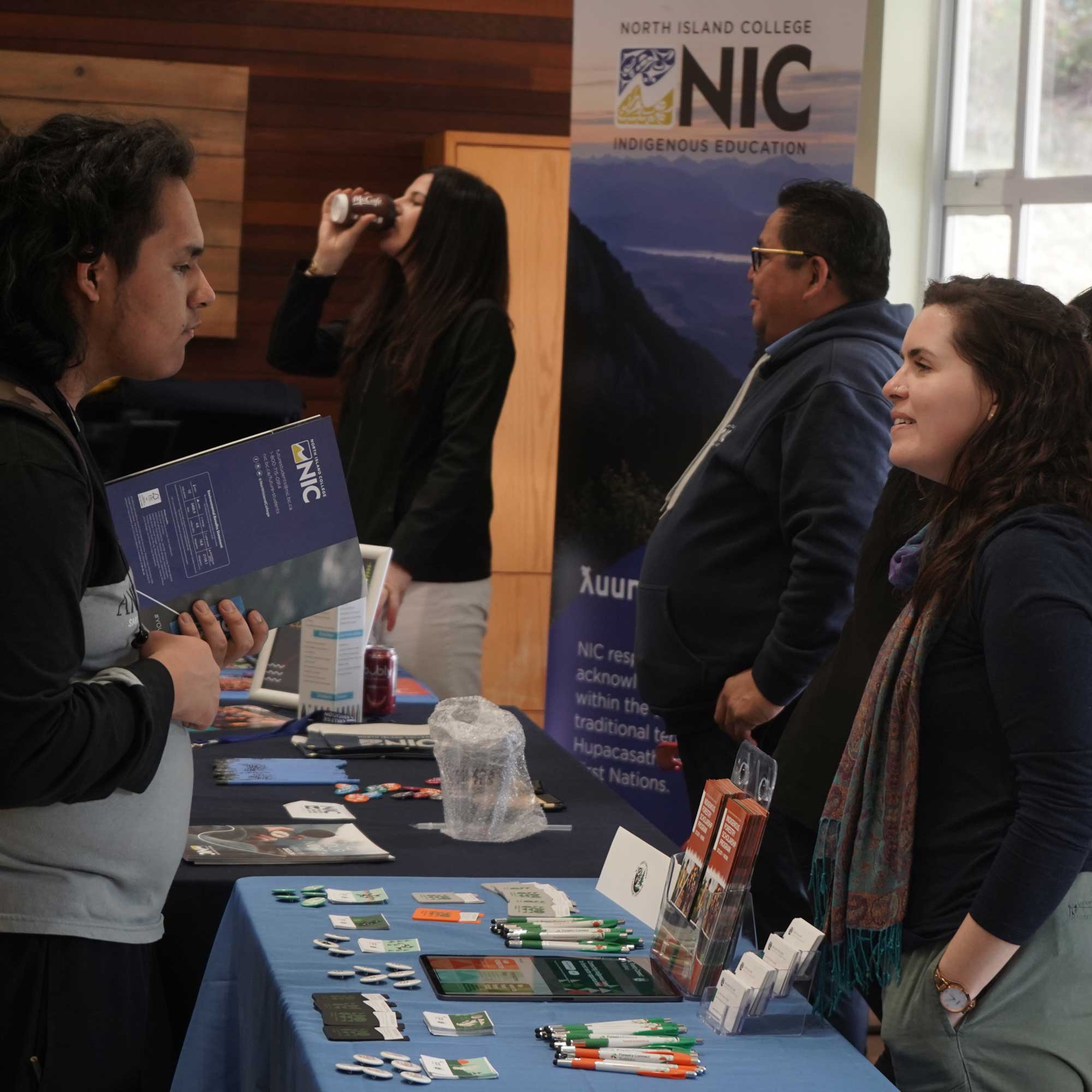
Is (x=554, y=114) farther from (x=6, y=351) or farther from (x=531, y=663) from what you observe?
(x=6, y=351)

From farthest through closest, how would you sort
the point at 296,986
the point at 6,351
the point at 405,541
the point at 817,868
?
the point at 405,541 < the point at 817,868 < the point at 296,986 < the point at 6,351

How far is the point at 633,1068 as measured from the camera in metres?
1.22

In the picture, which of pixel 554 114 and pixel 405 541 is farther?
pixel 554 114

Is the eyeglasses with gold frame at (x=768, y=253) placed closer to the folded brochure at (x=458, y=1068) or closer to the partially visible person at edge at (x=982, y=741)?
the partially visible person at edge at (x=982, y=741)

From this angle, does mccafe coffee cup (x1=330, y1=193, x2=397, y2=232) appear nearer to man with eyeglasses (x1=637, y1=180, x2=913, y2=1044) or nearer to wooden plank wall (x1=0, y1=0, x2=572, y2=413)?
man with eyeglasses (x1=637, y1=180, x2=913, y2=1044)

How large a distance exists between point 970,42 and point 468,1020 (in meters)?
3.28

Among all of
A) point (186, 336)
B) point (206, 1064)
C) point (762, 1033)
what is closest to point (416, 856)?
point (206, 1064)

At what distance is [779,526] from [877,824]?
1.13m

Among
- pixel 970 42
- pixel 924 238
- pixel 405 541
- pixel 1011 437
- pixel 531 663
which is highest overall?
pixel 970 42

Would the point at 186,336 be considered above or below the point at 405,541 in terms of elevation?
above

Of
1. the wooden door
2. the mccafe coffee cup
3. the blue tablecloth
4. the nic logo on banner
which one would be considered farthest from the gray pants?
the wooden door

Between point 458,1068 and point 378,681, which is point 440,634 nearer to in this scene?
point 378,681

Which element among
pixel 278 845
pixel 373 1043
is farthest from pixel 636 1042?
pixel 278 845

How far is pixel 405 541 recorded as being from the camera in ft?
10.5
